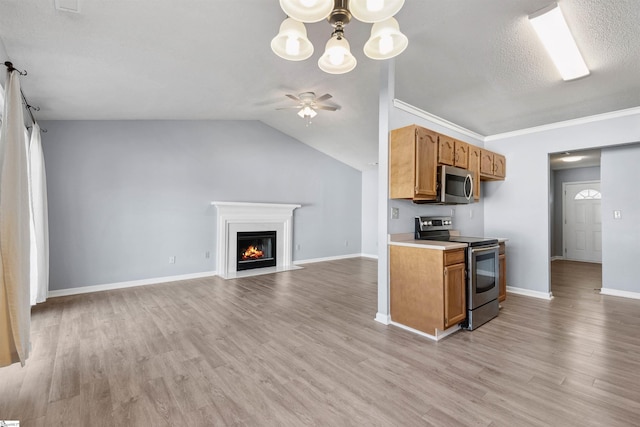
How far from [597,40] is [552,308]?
3.00 metres

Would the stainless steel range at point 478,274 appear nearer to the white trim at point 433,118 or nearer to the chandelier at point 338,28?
the white trim at point 433,118

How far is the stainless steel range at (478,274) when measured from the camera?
295cm

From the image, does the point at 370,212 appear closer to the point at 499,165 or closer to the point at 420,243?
the point at 499,165

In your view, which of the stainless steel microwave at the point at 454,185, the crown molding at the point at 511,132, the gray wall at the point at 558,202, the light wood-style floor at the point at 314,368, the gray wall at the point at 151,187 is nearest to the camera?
the light wood-style floor at the point at 314,368

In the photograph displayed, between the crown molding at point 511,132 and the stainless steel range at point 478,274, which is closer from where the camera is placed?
the stainless steel range at point 478,274

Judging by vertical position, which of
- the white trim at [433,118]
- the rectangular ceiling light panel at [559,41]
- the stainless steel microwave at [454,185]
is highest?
the rectangular ceiling light panel at [559,41]

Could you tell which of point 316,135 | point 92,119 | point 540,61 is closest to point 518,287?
point 540,61

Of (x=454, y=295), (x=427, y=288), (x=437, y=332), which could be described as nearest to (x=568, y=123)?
(x=454, y=295)

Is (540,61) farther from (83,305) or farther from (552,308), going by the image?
(83,305)

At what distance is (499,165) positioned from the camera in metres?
4.40

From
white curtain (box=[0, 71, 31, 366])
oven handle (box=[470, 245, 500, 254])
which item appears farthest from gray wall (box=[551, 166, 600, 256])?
white curtain (box=[0, 71, 31, 366])

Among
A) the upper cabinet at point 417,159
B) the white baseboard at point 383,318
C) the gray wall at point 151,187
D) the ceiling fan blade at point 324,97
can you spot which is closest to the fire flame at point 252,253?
the gray wall at point 151,187

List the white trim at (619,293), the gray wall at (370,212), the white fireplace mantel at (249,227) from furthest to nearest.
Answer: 1. the gray wall at (370,212)
2. the white fireplace mantel at (249,227)
3. the white trim at (619,293)

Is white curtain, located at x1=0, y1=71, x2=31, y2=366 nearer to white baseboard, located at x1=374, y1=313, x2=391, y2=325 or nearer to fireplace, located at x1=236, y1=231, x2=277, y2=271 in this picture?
white baseboard, located at x1=374, y1=313, x2=391, y2=325
